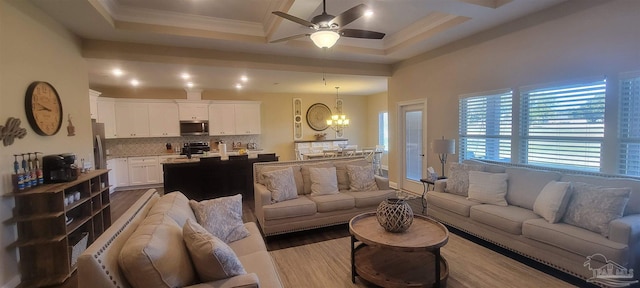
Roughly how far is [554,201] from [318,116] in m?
7.34

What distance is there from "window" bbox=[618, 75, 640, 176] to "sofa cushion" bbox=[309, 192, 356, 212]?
2962 mm

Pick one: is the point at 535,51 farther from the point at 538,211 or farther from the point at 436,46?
the point at 538,211

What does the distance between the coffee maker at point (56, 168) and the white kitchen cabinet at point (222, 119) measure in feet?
16.1

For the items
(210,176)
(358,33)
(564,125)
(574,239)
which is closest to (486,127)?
(564,125)

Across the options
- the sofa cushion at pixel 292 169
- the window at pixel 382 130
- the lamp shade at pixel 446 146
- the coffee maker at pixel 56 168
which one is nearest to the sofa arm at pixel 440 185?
the lamp shade at pixel 446 146

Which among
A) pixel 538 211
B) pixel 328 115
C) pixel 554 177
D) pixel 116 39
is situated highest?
pixel 116 39

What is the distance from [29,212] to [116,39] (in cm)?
262

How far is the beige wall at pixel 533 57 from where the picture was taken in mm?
2975

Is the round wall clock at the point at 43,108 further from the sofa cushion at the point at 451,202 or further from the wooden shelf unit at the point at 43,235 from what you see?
the sofa cushion at the point at 451,202

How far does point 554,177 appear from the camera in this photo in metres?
3.13

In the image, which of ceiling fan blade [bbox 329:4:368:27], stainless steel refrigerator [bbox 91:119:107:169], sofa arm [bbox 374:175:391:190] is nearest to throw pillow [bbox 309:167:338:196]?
sofa arm [bbox 374:175:391:190]

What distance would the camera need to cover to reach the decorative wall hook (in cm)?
248

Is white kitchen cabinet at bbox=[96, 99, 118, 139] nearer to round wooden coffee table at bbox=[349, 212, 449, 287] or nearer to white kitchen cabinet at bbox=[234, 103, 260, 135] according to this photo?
white kitchen cabinet at bbox=[234, 103, 260, 135]

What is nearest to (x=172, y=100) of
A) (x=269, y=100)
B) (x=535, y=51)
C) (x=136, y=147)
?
(x=136, y=147)
